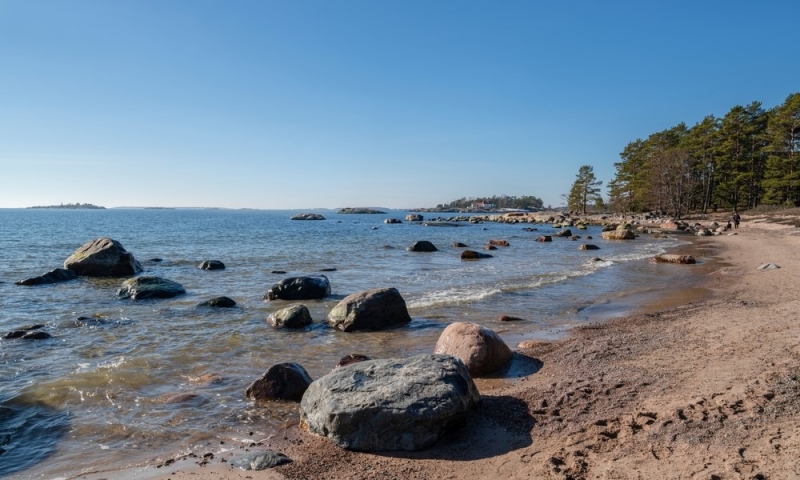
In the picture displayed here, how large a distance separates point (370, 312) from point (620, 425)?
23.6 ft

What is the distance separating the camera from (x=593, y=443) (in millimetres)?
5062

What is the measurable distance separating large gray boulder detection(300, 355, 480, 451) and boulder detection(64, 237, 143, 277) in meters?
19.0

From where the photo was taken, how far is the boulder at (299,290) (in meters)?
15.5

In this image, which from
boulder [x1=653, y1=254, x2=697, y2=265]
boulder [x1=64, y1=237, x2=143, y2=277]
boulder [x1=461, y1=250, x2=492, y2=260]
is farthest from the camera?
boulder [x1=461, y1=250, x2=492, y2=260]

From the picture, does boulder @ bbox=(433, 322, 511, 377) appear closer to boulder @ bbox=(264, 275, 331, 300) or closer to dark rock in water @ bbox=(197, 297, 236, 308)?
boulder @ bbox=(264, 275, 331, 300)

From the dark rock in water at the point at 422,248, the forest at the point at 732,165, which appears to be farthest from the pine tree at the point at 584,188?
the dark rock in water at the point at 422,248

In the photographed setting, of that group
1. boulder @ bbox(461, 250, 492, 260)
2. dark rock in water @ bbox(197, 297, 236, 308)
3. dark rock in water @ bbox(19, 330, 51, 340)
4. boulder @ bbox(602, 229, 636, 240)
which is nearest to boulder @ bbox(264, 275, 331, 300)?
dark rock in water @ bbox(197, 297, 236, 308)

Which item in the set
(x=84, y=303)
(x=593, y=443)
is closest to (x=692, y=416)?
(x=593, y=443)

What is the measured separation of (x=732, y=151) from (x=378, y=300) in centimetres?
7006

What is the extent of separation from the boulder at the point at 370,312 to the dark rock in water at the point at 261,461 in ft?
20.3

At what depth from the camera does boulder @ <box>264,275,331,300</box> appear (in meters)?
15.5

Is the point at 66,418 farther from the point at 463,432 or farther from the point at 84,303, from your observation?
the point at 84,303

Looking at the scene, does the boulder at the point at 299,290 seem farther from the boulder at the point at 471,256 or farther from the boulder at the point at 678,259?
the boulder at the point at 678,259

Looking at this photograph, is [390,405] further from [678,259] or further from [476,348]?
[678,259]
